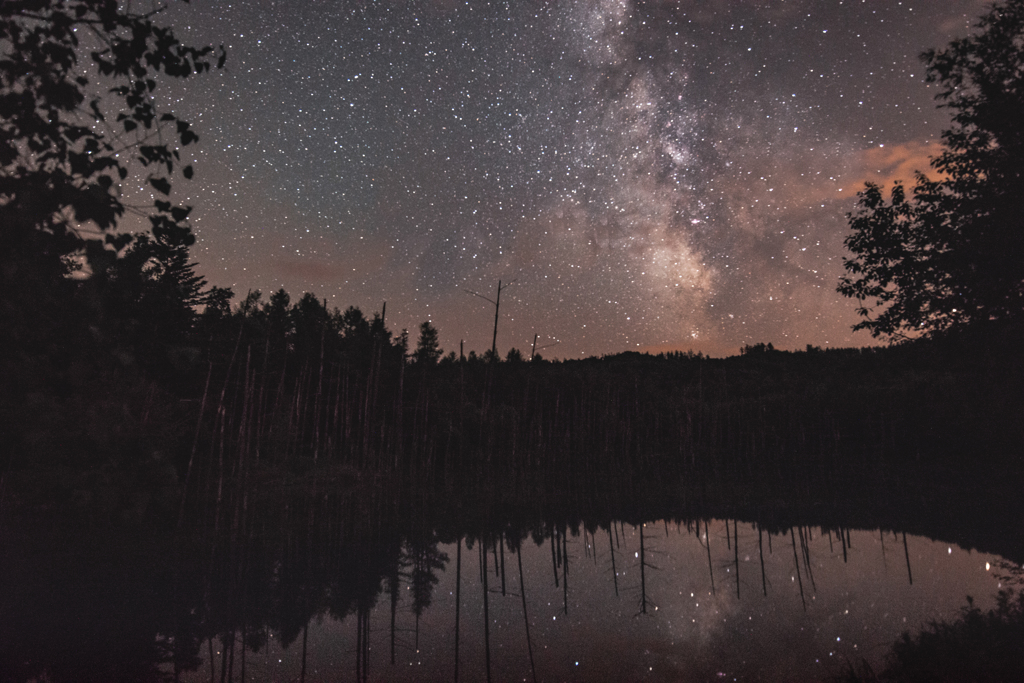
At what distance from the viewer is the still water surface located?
17.1 feet

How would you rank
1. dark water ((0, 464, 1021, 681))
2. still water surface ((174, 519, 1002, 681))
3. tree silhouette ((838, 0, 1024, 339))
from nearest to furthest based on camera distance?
still water surface ((174, 519, 1002, 681)), dark water ((0, 464, 1021, 681)), tree silhouette ((838, 0, 1024, 339))

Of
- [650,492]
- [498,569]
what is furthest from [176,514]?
[650,492]

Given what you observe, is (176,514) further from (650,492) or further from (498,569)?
(650,492)

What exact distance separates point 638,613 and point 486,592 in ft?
7.45

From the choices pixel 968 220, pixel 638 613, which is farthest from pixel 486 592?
pixel 968 220

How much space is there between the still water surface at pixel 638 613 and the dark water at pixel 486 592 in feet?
0.12

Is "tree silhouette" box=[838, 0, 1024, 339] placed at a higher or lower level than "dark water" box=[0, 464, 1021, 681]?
higher

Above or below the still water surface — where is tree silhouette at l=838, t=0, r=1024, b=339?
above

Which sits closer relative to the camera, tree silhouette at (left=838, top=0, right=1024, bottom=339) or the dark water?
the dark water

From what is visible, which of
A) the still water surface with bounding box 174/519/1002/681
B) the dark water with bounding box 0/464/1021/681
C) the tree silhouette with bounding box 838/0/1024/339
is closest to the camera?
the still water surface with bounding box 174/519/1002/681

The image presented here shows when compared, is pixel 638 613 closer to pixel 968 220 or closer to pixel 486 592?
pixel 486 592

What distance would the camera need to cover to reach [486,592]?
7957mm

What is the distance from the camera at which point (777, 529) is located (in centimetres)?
1238

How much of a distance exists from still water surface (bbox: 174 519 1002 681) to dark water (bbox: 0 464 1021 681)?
4 cm
